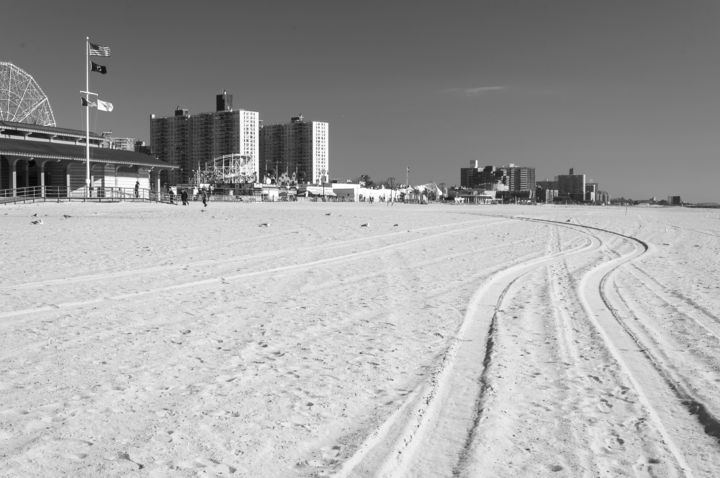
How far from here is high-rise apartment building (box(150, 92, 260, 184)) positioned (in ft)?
586

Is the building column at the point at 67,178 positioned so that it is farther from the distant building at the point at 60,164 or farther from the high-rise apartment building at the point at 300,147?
the high-rise apartment building at the point at 300,147

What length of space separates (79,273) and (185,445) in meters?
7.34

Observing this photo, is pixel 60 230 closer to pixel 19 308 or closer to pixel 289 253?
pixel 289 253

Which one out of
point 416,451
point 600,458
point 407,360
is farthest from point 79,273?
point 600,458

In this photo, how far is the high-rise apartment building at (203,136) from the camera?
178750 millimetres

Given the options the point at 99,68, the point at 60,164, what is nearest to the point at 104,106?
the point at 99,68

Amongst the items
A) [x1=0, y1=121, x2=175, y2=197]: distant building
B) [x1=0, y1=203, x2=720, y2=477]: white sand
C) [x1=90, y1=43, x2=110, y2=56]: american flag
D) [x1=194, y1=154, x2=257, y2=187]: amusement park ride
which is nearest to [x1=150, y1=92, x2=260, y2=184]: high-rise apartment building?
[x1=194, y1=154, x2=257, y2=187]: amusement park ride

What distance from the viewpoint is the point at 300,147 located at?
19400 centimetres

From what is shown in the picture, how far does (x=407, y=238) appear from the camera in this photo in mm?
18125

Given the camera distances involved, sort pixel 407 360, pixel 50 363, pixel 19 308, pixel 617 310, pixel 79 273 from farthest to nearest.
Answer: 1. pixel 79 273
2. pixel 617 310
3. pixel 19 308
4. pixel 407 360
5. pixel 50 363

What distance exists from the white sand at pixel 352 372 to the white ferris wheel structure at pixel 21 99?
53.4 m

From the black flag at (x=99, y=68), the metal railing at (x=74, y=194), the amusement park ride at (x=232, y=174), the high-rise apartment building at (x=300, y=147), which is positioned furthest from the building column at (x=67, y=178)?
the high-rise apartment building at (x=300, y=147)

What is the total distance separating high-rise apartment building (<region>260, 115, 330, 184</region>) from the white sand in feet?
584

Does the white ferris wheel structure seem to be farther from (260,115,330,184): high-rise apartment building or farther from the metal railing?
(260,115,330,184): high-rise apartment building
